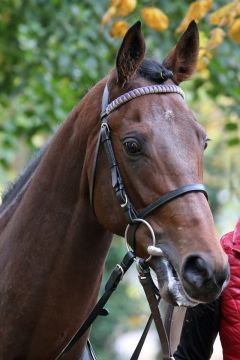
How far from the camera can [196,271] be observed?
3141 mm

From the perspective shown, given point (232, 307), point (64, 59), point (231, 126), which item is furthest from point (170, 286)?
point (64, 59)

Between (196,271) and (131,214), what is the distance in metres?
0.47

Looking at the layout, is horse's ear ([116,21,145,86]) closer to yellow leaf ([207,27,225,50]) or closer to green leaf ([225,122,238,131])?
yellow leaf ([207,27,225,50])

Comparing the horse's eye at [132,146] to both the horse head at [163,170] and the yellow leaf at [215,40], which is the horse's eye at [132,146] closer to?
the horse head at [163,170]

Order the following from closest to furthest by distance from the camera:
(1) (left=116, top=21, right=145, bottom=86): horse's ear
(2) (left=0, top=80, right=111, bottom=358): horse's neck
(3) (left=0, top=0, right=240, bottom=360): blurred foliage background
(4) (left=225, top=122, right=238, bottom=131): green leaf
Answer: (1) (left=116, top=21, right=145, bottom=86): horse's ear
(2) (left=0, top=80, right=111, bottom=358): horse's neck
(3) (left=0, top=0, right=240, bottom=360): blurred foliage background
(4) (left=225, top=122, right=238, bottom=131): green leaf

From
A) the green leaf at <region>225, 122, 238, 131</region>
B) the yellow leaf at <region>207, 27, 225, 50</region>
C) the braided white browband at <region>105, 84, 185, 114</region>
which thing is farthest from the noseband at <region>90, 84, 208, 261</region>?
the green leaf at <region>225, 122, 238, 131</region>

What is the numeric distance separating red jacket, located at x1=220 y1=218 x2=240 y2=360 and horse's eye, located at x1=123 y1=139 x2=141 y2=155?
53 cm

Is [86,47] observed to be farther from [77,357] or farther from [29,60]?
[77,357]

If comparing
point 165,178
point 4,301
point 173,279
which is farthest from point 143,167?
point 4,301

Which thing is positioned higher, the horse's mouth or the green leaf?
the green leaf

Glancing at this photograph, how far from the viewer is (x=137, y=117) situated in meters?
3.55

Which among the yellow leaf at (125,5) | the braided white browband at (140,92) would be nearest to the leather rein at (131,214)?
the braided white browband at (140,92)

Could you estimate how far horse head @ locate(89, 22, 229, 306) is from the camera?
125 inches

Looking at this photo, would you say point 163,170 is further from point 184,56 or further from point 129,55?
point 184,56
